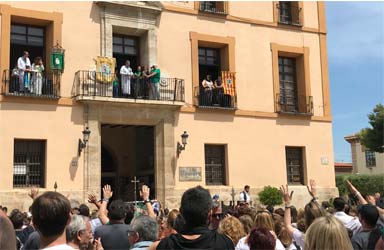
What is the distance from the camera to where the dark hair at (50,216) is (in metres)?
3.40

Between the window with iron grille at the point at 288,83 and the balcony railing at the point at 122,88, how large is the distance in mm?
5393

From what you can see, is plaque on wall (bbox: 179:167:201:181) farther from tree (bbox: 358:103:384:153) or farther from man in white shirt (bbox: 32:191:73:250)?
tree (bbox: 358:103:384:153)

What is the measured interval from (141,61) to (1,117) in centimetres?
585

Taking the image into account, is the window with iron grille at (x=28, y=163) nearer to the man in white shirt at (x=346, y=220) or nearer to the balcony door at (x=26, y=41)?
the balcony door at (x=26, y=41)

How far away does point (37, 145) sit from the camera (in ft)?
55.4

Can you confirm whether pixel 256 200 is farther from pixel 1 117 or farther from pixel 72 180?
pixel 1 117

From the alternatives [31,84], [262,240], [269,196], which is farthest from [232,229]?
[269,196]

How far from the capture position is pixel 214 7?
2108 centimetres

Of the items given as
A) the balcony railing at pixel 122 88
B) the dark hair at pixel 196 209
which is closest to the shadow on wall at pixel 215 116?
the balcony railing at pixel 122 88

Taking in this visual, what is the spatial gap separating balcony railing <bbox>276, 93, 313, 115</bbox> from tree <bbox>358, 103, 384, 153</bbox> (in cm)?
1885

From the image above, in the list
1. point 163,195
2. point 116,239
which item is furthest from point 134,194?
point 116,239

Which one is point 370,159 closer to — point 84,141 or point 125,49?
point 125,49

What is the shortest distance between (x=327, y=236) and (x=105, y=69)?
14943mm

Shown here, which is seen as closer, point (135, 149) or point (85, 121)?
point (85, 121)
